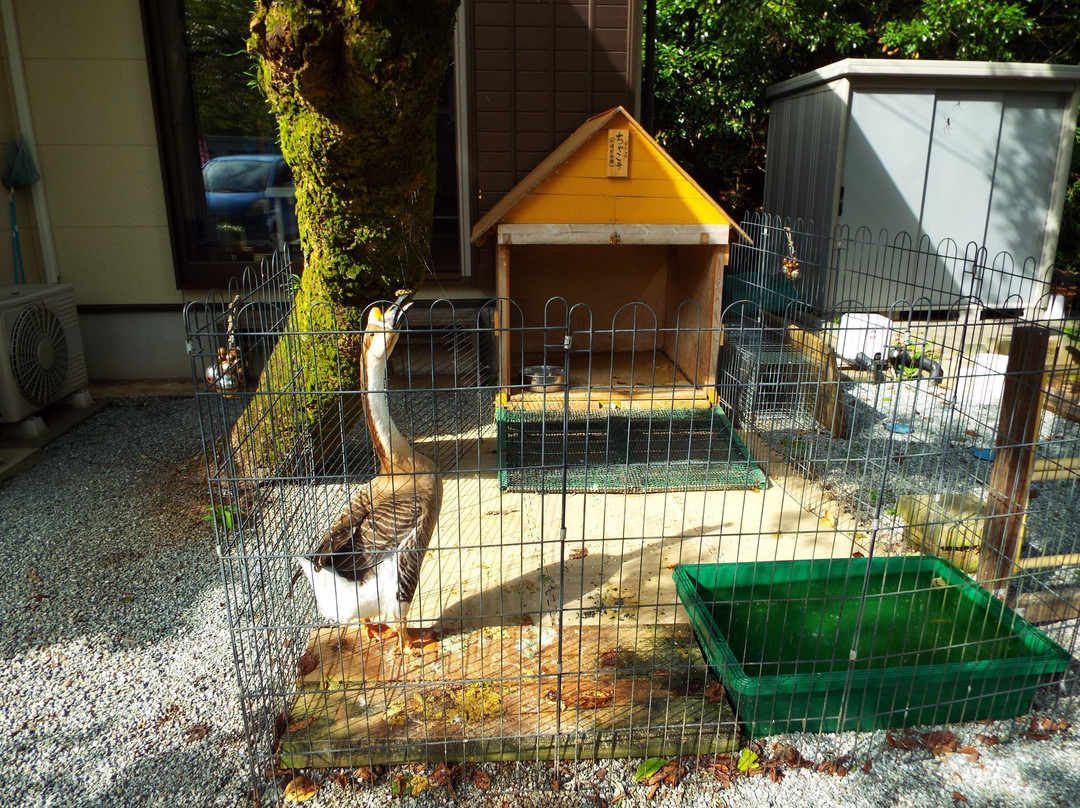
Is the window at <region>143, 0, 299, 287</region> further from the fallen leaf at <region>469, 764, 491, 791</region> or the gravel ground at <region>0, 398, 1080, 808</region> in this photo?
the fallen leaf at <region>469, 764, 491, 791</region>

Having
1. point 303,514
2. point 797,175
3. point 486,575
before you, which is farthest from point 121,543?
point 797,175

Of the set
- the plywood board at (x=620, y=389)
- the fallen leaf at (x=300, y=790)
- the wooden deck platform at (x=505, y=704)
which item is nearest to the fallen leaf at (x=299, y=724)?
the wooden deck platform at (x=505, y=704)

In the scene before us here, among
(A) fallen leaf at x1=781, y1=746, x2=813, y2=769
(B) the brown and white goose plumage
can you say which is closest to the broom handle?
(B) the brown and white goose plumage

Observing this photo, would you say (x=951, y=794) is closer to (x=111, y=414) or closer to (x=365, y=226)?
(x=365, y=226)

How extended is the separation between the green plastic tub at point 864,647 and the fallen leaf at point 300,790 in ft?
5.43

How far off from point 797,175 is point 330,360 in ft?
20.6

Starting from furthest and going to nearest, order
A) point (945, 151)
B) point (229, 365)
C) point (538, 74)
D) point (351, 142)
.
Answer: point (945, 151) → point (538, 74) → point (351, 142) → point (229, 365)

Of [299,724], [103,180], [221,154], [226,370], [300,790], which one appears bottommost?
[300,790]

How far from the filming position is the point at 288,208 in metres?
7.71

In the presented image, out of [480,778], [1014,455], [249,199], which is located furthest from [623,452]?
[249,199]

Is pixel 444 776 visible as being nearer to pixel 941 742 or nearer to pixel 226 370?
pixel 226 370

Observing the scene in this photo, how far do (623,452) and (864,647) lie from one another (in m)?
2.47

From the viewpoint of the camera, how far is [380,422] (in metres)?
3.61

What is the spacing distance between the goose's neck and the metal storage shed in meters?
6.26
